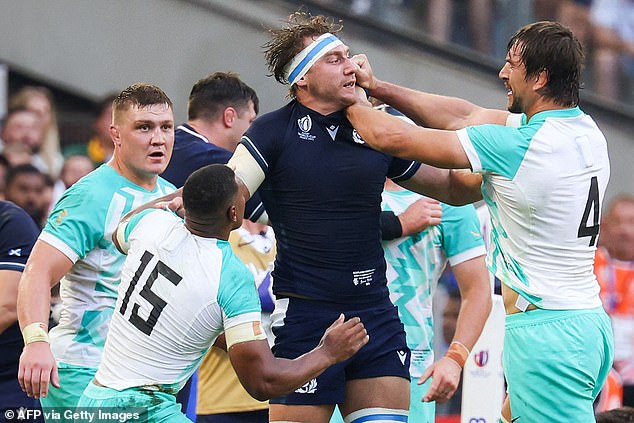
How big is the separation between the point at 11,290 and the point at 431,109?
232 cm

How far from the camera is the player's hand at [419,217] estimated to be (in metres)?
6.14

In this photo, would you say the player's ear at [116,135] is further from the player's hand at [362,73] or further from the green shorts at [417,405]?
the green shorts at [417,405]

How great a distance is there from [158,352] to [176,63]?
7295 mm

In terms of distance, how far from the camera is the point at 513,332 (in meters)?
5.14

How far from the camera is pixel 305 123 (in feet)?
17.9

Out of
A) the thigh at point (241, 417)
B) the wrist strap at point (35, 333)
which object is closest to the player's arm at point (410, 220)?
the thigh at point (241, 417)

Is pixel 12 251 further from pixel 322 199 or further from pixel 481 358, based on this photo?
pixel 481 358

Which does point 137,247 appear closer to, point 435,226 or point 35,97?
point 435,226

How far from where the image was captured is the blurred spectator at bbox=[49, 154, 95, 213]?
10242 millimetres

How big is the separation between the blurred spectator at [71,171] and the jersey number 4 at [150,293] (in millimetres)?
5429

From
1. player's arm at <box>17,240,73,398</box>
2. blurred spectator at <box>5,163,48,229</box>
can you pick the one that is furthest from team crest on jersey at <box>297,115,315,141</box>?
blurred spectator at <box>5,163,48,229</box>

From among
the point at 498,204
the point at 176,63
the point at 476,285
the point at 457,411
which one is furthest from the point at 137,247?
the point at 176,63

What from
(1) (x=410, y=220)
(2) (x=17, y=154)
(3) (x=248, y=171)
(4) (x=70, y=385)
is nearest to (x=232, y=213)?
(3) (x=248, y=171)

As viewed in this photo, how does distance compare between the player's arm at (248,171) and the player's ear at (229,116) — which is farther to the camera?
the player's ear at (229,116)
